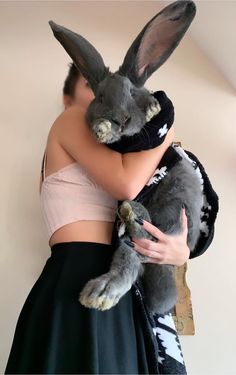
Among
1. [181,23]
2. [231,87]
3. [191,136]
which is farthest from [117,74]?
[231,87]

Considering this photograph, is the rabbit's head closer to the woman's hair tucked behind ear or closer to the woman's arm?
the woman's arm

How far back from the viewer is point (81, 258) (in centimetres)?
78

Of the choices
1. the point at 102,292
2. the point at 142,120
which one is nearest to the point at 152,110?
the point at 142,120

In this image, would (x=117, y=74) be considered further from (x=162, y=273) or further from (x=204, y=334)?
(x=204, y=334)

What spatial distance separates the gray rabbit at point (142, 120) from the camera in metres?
0.76

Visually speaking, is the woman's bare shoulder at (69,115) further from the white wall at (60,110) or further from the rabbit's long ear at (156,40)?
the white wall at (60,110)

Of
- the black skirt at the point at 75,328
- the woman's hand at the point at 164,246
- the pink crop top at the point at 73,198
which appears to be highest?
the pink crop top at the point at 73,198

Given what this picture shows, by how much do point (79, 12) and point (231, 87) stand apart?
0.71 meters

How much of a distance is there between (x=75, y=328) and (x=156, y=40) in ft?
2.13

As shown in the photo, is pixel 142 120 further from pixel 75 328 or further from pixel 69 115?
pixel 75 328

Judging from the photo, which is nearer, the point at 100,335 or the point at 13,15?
the point at 100,335

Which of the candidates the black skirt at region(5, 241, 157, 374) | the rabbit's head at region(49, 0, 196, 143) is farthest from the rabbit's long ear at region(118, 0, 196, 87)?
the black skirt at region(5, 241, 157, 374)

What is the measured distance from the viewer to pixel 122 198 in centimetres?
81

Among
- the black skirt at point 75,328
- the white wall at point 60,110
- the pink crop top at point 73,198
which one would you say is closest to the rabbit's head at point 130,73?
the pink crop top at point 73,198
